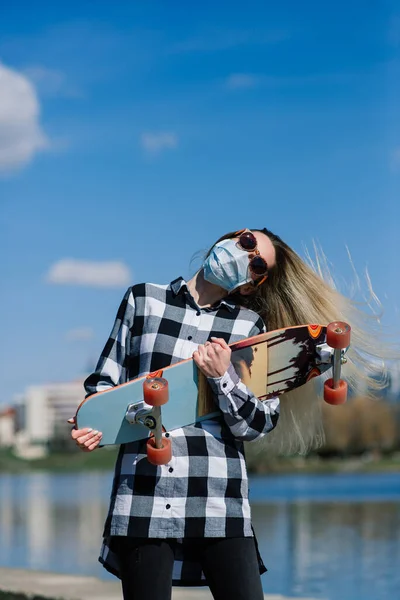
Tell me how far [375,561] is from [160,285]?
819cm

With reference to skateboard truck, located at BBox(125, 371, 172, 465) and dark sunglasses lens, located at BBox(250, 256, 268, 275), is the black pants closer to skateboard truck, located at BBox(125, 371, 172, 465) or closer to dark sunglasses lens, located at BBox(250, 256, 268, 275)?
skateboard truck, located at BBox(125, 371, 172, 465)

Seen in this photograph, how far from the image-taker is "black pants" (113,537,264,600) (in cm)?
278

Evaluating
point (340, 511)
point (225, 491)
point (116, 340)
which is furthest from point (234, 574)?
point (340, 511)

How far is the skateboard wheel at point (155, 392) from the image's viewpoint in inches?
106

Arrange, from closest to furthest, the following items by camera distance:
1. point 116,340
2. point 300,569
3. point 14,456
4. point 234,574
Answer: point 234,574 < point 116,340 < point 300,569 < point 14,456

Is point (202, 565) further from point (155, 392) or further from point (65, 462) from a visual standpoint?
point (65, 462)

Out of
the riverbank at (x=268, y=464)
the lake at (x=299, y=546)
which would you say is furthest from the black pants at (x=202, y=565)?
the riverbank at (x=268, y=464)

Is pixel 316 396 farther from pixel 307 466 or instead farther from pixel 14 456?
pixel 14 456

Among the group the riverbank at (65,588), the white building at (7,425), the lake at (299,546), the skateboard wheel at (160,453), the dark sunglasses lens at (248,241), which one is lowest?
the riverbank at (65,588)

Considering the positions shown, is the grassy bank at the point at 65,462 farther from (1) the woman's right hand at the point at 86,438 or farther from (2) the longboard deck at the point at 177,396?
(1) the woman's right hand at the point at 86,438

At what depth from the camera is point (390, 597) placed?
26.2 feet

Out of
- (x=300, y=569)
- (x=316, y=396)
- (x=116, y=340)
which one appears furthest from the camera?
(x=300, y=569)

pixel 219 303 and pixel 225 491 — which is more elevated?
pixel 219 303

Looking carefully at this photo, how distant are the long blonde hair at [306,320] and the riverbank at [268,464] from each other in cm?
3485
